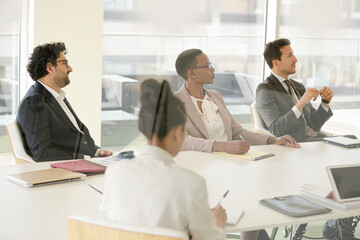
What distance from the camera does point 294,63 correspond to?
2.86 meters

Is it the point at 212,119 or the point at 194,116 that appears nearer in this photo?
the point at 194,116

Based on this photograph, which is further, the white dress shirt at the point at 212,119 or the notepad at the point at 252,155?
the notepad at the point at 252,155

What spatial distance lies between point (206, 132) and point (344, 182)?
1.72 ft

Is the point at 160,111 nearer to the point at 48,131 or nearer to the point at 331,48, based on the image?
the point at 48,131

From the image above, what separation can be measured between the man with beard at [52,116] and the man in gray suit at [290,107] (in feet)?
2.37

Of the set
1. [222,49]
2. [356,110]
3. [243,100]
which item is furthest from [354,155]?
[222,49]

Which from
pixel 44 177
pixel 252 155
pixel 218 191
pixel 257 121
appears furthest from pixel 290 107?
pixel 44 177

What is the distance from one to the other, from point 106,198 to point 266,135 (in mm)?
1269

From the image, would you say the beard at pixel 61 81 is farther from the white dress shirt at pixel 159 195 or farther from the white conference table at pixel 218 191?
the white dress shirt at pixel 159 195

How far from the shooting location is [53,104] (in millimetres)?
2494

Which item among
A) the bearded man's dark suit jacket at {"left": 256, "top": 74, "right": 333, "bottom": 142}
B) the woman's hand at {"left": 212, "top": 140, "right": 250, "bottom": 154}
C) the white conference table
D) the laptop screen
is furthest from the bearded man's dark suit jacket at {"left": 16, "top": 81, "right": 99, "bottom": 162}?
the laptop screen

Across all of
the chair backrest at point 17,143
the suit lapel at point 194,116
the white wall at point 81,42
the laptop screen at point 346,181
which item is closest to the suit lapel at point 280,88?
the suit lapel at point 194,116

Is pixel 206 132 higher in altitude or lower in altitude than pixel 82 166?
higher

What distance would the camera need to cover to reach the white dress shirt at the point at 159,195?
4.57 feet
